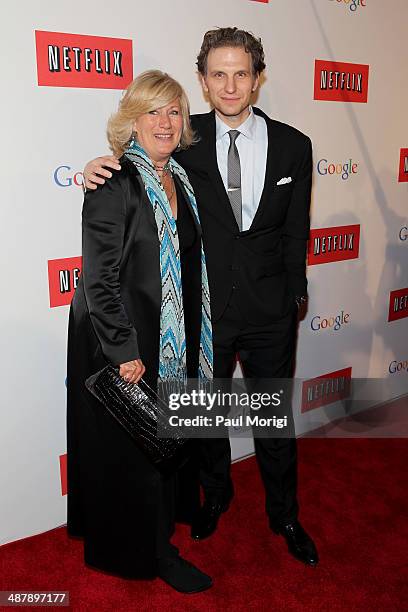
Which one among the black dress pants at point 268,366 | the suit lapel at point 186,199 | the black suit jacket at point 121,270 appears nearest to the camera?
the black suit jacket at point 121,270

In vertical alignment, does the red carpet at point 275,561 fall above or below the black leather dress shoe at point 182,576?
below

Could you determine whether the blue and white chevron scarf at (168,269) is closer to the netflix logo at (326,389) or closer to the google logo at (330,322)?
the google logo at (330,322)

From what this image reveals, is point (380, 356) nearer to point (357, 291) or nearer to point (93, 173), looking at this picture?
point (357, 291)

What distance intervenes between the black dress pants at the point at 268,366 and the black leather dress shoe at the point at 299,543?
0.04 metres

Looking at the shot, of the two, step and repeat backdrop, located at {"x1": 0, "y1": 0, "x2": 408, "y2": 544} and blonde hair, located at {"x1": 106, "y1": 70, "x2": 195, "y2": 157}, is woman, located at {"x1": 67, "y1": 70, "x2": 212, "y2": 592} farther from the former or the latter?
step and repeat backdrop, located at {"x1": 0, "y1": 0, "x2": 408, "y2": 544}

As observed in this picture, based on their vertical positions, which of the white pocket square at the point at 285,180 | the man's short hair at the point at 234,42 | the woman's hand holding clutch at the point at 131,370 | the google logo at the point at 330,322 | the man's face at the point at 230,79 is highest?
the man's short hair at the point at 234,42

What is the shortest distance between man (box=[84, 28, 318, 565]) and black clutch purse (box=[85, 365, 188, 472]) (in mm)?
498

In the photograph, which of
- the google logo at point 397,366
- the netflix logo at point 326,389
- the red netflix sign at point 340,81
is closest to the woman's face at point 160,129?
the red netflix sign at point 340,81

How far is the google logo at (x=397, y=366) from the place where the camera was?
4.41 meters

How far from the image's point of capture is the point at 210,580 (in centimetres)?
255

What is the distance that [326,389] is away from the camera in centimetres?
402

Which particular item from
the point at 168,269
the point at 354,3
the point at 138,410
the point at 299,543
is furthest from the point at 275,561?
the point at 354,3

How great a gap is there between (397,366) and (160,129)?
291 centimetres

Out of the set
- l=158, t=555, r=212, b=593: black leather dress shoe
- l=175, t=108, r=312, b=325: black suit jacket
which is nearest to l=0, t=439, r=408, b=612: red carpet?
l=158, t=555, r=212, b=593: black leather dress shoe
